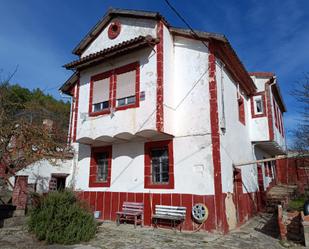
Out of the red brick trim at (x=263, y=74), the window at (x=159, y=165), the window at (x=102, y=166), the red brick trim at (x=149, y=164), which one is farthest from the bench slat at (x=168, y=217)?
the red brick trim at (x=263, y=74)

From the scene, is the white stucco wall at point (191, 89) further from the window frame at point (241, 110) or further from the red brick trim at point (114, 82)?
the window frame at point (241, 110)

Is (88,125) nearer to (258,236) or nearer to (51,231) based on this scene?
(51,231)

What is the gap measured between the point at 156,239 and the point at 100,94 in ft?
23.5

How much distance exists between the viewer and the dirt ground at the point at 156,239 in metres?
7.73

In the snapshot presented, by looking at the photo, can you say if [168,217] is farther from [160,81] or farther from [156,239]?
[160,81]

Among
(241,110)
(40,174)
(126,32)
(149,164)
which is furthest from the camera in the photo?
(40,174)

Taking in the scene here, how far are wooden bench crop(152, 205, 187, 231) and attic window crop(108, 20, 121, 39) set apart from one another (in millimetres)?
8323

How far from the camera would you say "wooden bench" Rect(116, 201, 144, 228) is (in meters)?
10.9

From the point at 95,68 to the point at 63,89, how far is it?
406cm

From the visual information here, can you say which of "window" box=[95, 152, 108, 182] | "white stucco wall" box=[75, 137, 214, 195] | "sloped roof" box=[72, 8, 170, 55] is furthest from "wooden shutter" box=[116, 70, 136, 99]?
"window" box=[95, 152, 108, 182]

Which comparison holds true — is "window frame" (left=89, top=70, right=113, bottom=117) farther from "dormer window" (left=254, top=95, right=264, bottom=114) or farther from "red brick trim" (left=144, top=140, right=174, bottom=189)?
"dormer window" (left=254, top=95, right=264, bottom=114)

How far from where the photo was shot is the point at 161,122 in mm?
10297

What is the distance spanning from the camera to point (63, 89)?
16.4 metres

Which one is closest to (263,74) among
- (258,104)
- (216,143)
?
(258,104)
